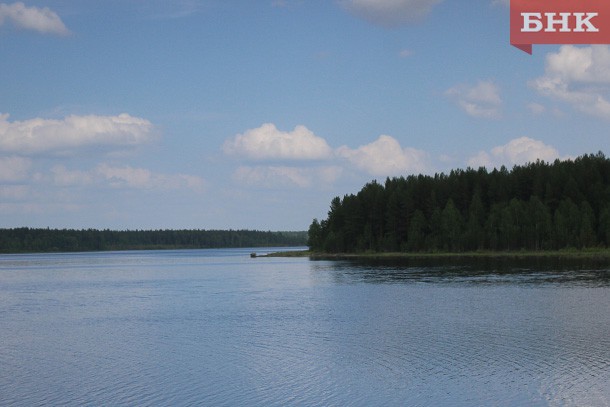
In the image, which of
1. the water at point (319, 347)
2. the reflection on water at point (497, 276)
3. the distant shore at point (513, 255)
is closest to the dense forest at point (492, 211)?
the distant shore at point (513, 255)

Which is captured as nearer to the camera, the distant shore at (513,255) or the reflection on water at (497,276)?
the reflection on water at (497,276)

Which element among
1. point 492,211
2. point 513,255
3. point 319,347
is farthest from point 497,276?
point 492,211

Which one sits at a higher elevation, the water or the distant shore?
the distant shore

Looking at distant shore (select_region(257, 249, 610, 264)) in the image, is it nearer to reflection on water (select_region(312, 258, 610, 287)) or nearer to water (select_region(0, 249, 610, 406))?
reflection on water (select_region(312, 258, 610, 287))

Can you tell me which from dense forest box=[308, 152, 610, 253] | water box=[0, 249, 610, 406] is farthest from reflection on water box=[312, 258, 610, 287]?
dense forest box=[308, 152, 610, 253]

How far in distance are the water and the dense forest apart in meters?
78.4

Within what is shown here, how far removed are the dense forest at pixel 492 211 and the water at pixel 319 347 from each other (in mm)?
78423

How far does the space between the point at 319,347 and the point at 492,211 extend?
134m

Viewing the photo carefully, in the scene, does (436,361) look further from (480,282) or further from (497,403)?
(480,282)

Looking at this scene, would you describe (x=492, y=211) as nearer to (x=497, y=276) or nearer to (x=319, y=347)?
(x=497, y=276)

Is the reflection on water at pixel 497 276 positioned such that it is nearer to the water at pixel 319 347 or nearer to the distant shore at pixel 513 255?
the water at pixel 319 347

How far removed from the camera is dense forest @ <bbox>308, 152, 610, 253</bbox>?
157 meters

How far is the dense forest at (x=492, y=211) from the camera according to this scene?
514 ft

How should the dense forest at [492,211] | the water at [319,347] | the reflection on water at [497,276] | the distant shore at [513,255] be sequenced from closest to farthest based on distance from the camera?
the water at [319,347], the reflection on water at [497,276], the distant shore at [513,255], the dense forest at [492,211]
